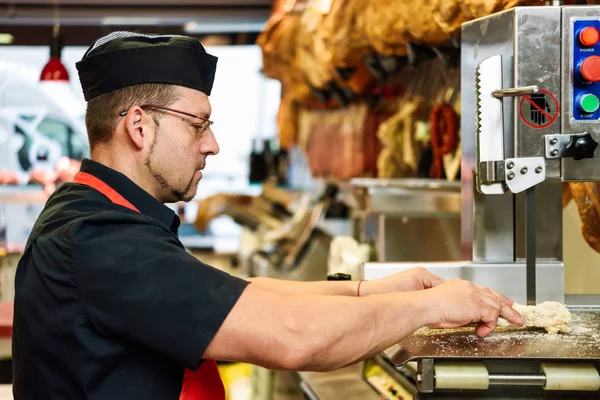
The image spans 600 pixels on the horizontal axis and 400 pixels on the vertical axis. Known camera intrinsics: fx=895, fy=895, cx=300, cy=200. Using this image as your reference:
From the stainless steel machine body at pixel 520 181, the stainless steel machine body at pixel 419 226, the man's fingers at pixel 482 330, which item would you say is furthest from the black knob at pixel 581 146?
the stainless steel machine body at pixel 419 226

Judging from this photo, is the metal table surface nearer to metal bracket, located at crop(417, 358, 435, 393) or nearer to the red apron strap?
metal bracket, located at crop(417, 358, 435, 393)

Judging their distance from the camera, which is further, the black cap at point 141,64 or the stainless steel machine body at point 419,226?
the stainless steel machine body at point 419,226

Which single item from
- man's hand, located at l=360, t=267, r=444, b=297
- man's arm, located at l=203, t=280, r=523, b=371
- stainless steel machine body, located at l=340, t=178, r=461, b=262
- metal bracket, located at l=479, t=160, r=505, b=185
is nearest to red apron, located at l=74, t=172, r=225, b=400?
man's arm, located at l=203, t=280, r=523, b=371

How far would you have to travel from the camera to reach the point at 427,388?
173 centimetres

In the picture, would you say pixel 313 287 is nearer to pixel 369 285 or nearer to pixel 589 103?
pixel 369 285

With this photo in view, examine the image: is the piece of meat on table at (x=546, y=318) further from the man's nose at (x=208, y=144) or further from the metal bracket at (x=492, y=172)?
the man's nose at (x=208, y=144)

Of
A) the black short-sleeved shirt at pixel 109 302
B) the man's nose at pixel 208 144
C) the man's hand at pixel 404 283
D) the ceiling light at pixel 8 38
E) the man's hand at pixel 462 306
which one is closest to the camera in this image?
the black short-sleeved shirt at pixel 109 302

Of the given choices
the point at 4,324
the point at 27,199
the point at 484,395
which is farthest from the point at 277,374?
the point at 27,199

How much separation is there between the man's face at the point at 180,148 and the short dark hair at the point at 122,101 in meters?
0.02

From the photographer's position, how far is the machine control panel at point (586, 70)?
2.08 metres

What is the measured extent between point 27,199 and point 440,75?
6106mm

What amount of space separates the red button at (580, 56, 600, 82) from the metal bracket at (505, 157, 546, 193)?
0.22m

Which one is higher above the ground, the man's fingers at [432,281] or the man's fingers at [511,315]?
the man's fingers at [432,281]

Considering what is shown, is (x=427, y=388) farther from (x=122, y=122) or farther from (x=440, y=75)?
(x=440, y=75)
